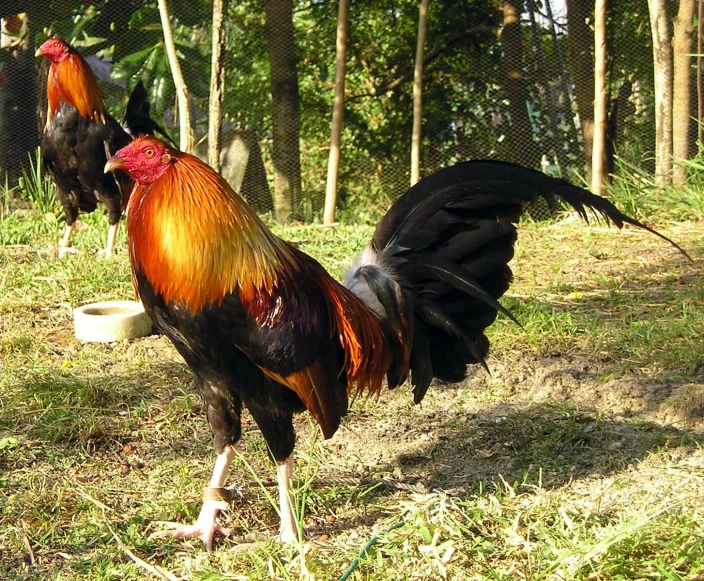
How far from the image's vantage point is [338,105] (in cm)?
728

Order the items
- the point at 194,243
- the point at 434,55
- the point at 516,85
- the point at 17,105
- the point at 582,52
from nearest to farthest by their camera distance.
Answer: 1. the point at 194,243
2. the point at 582,52
3. the point at 17,105
4. the point at 516,85
5. the point at 434,55

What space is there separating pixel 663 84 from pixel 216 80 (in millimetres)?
3602

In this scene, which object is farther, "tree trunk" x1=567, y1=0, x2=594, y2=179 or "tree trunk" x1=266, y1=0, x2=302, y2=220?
"tree trunk" x1=266, y1=0, x2=302, y2=220

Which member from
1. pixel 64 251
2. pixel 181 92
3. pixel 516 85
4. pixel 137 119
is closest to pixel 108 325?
pixel 64 251

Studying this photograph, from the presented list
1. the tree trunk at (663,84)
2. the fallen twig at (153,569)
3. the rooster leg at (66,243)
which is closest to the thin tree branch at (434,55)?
the tree trunk at (663,84)

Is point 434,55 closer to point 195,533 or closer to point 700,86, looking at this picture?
point 700,86

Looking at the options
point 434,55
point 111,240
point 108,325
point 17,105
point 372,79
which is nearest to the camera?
point 108,325

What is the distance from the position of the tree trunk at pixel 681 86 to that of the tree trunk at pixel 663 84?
8 centimetres

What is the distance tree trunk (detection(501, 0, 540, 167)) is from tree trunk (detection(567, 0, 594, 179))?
21.6 inches

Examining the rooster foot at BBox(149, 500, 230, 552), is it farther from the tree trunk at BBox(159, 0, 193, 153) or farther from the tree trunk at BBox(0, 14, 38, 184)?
the tree trunk at BBox(0, 14, 38, 184)

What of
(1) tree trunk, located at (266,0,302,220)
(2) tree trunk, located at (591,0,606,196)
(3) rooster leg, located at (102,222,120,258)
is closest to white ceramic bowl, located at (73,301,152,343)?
(3) rooster leg, located at (102,222,120,258)

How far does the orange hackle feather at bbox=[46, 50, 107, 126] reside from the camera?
19.0 feet

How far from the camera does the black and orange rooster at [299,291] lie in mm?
2746

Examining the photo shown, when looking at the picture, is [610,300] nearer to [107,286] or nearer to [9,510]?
[107,286]
